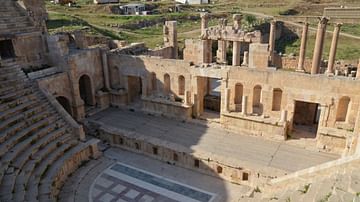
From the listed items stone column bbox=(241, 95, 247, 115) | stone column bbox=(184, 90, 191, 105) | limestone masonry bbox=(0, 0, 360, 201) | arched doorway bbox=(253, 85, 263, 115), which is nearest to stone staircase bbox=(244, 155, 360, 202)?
limestone masonry bbox=(0, 0, 360, 201)

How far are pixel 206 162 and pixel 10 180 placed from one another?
7805 mm

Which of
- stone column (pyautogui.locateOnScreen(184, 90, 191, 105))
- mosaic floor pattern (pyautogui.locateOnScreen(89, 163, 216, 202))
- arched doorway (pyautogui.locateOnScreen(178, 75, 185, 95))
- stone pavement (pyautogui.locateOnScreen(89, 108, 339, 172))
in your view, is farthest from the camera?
arched doorway (pyautogui.locateOnScreen(178, 75, 185, 95))

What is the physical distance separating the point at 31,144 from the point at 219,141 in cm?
861

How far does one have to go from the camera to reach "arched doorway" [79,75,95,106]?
63.1 feet

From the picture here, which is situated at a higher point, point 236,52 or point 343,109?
point 236,52

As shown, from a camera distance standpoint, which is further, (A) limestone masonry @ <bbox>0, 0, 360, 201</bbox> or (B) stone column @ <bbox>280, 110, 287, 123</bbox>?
(B) stone column @ <bbox>280, 110, 287, 123</bbox>

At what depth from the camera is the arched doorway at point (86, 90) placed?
19.2m

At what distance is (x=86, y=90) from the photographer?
64.2 feet

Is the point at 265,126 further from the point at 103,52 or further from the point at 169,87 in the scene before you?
the point at 103,52

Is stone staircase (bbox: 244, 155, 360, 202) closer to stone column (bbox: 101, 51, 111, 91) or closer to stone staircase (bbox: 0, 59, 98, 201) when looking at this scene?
stone staircase (bbox: 0, 59, 98, 201)

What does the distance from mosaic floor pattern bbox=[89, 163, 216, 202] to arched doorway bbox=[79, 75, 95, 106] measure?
6.55 m

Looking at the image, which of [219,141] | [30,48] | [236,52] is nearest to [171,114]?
[219,141]

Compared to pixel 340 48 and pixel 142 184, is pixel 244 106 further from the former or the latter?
pixel 340 48

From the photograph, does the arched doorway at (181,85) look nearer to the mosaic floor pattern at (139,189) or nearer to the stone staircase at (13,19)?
the mosaic floor pattern at (139,189)
